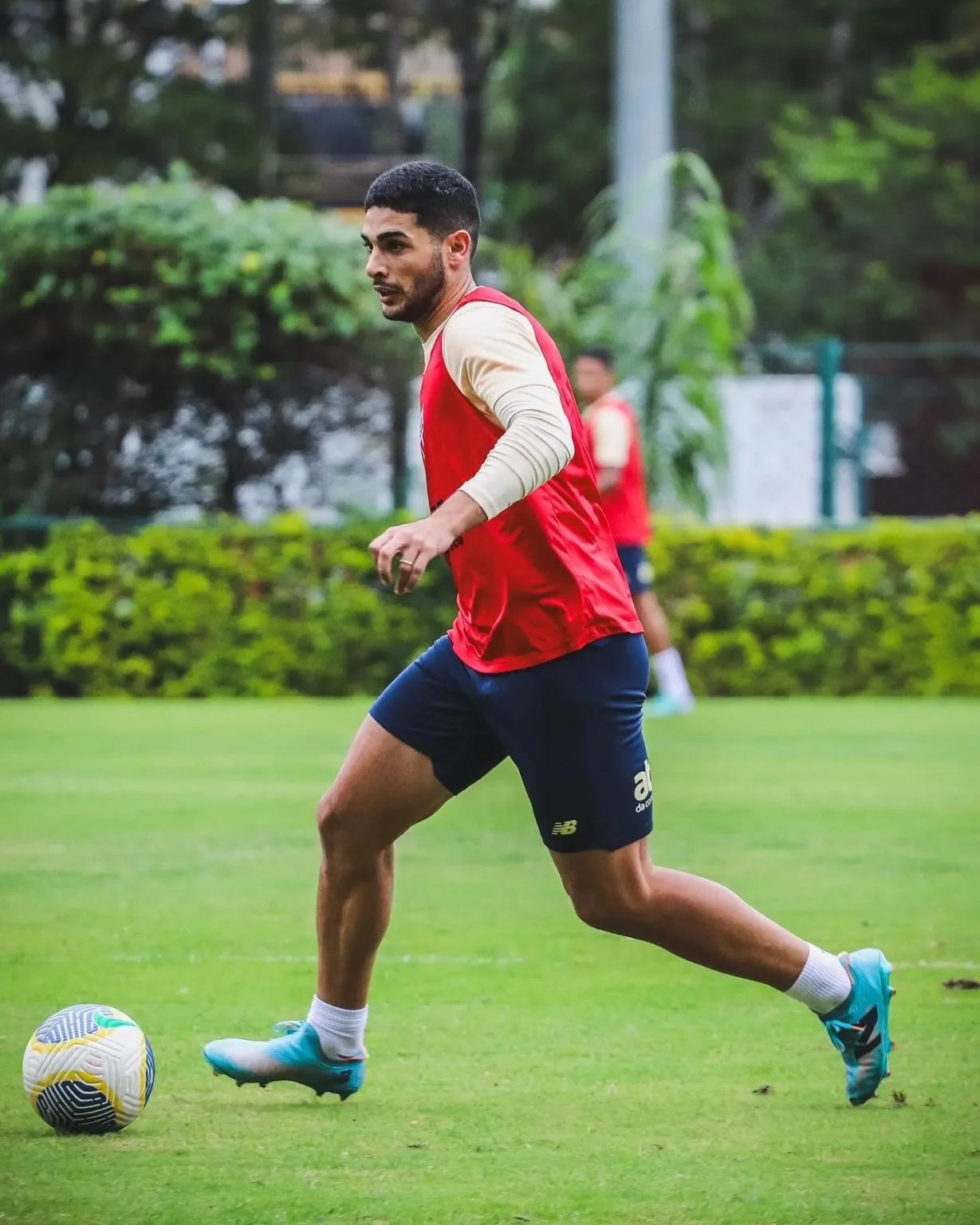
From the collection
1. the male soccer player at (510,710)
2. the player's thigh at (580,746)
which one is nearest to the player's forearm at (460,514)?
the male soccer player at (510,710)

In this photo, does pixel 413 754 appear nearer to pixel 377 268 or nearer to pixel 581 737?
pixel 581 737

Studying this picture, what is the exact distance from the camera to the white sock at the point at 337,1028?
5145 millimetres

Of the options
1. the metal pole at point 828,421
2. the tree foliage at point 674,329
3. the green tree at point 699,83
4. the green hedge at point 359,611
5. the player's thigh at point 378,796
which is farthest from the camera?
the green tree at point 699,83

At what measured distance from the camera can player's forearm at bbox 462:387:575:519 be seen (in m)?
4.47

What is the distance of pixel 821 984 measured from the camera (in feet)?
16.6

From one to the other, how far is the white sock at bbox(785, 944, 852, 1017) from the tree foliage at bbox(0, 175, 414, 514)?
469 inches

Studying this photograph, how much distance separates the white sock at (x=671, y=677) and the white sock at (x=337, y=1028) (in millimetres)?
9602

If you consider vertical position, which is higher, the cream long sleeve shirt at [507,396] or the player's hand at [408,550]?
the cream long sleeve shirt at [507,396]

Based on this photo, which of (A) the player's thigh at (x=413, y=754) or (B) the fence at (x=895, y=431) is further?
(B) the fence at (x=895, y=431)

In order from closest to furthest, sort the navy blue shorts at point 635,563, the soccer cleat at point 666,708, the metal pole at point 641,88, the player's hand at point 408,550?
the player's hand at point 408,550, the navy blue shorts at point 635,563, the soccer cleat at point 666,708, the metal pole at point 641,88

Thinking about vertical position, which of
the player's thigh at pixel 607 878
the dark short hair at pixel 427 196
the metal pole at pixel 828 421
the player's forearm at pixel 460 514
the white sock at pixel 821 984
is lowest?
the metal pole at pixel 828 421

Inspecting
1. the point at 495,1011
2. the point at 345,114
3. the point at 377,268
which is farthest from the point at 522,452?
the point at 345,114

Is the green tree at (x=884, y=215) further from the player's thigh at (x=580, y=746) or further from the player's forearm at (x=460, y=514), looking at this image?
the player's forearm at (x=460, y=514)

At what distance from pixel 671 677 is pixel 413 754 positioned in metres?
9.88
